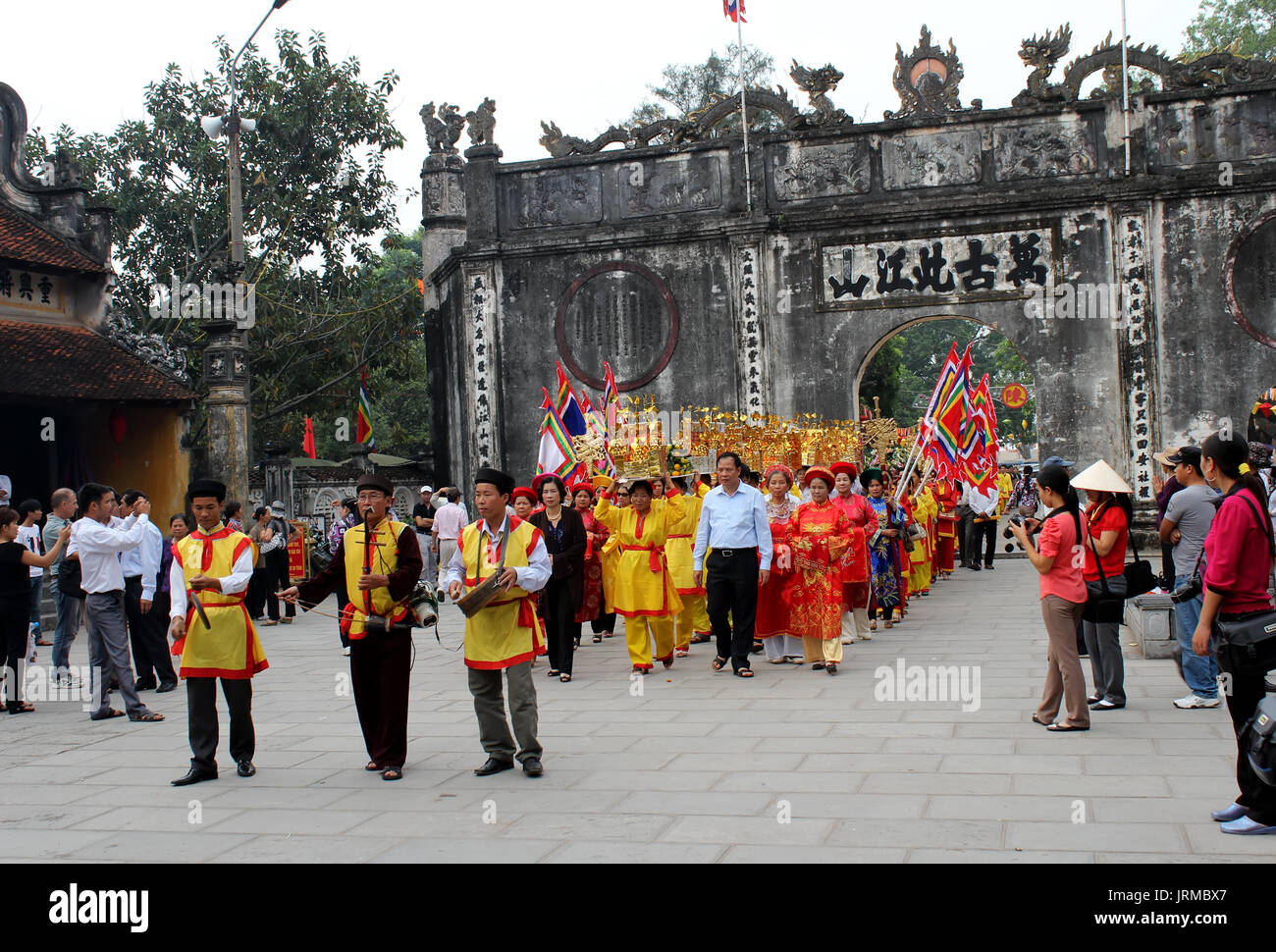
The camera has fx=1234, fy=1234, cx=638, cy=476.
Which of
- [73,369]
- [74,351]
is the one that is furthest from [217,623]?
[74,351]

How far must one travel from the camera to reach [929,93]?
2016cm

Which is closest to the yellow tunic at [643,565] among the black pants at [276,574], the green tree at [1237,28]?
the black pants at [276,574]

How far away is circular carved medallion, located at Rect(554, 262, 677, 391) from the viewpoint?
2108cm

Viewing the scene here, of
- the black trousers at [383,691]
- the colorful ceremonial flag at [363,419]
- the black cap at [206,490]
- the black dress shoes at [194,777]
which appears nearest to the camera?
the black dress shoes at [194,777]

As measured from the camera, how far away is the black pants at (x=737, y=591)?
32.3 feet

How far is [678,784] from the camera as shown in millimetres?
6191

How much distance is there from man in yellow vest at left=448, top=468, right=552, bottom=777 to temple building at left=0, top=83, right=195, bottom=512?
1492cm

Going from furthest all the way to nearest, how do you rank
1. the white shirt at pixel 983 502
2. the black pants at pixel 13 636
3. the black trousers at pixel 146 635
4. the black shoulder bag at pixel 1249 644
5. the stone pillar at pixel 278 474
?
the stone pillar at pixel 278 474 < the white shirt at pixel 983 502 < the black trousers at pixel 146 635 < the black pants at pixel 13 636 < the black shoulder bag at pixel 1249 644

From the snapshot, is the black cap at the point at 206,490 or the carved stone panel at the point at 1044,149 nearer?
the black cap at the point at 206,490

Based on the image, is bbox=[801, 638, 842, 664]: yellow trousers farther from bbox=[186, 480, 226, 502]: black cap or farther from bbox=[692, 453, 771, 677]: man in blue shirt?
bbox=[186, 480, 226, 502]: black cap

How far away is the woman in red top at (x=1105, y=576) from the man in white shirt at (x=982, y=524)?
1146 cm

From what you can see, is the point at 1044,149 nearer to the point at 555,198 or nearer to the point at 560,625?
the point at 555,198

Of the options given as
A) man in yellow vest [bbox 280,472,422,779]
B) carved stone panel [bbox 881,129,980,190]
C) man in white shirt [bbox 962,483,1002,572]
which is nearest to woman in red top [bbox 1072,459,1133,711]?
man in yellow vest [bbox 280,472,422,779]

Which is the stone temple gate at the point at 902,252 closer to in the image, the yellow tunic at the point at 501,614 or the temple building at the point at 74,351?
the temple building at the point at 74,351
